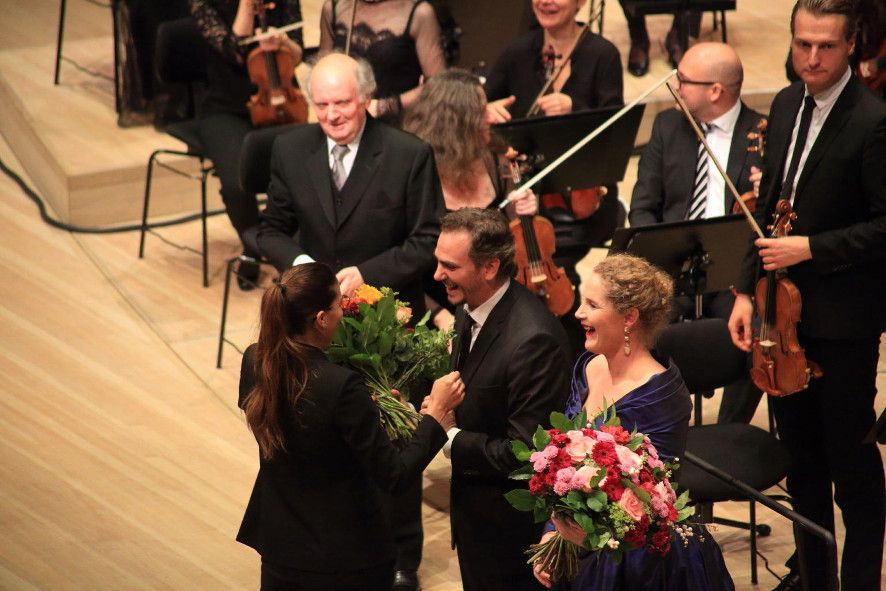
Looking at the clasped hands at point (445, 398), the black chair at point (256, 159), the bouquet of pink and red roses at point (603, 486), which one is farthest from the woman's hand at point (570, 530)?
the black chair at point (256, 159)

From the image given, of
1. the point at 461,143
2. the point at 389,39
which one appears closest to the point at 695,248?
the point at 461,143

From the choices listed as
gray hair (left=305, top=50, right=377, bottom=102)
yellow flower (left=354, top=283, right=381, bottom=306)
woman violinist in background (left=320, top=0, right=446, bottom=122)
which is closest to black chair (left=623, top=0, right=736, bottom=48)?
woman violinist in background (left=320, top=0, right=446, bottom=122)

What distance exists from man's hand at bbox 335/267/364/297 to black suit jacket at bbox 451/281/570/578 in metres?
0.63

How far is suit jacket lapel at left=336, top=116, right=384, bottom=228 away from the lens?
4281mm

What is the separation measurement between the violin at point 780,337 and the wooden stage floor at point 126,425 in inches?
33.5

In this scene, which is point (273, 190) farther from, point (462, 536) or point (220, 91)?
point (220, 91)

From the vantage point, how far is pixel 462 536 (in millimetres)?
3566

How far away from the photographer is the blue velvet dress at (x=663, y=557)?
310cm

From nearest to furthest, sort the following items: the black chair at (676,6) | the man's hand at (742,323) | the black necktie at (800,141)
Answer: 1. the black necktie at (800,141)
2. the man's hand at (742,323)
3. the black chair at (676,6)

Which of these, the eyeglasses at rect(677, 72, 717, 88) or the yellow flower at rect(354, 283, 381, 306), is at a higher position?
the eyeglasses at rect(677, 72, 717, 88)

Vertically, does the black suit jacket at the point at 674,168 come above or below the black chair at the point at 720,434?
above

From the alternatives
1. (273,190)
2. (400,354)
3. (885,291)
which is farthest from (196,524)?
(885,291)

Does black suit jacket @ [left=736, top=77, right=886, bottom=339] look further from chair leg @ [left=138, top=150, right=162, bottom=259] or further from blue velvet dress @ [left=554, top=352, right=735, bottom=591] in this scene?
chair leg @ [left=138, top=150, right=162, bottom=259]

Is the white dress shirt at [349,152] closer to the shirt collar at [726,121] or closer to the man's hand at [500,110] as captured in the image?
the man's hand at [500,110]
